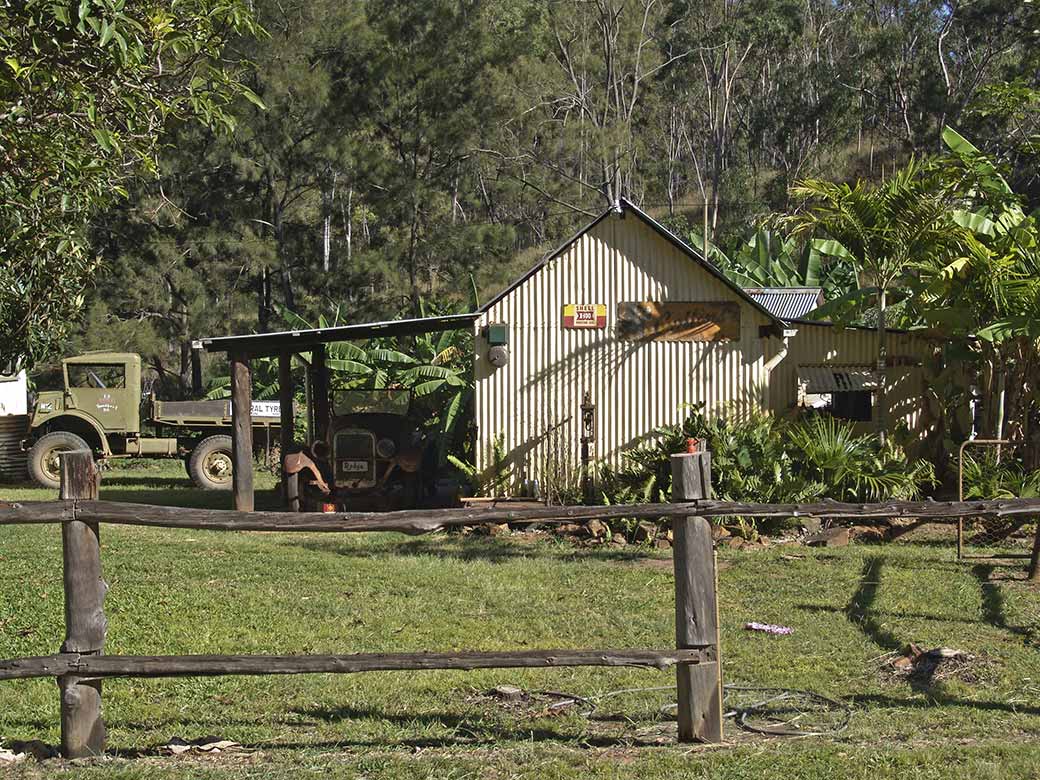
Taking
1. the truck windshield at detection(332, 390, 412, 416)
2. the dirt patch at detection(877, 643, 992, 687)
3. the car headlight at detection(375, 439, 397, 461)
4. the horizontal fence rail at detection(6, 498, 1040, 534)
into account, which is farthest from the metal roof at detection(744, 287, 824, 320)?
the horizontal fence rail at detection(6, 498, 1040, 534)

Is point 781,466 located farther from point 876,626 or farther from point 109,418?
point 109,418

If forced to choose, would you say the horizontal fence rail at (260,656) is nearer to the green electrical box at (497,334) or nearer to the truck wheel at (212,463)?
the green electrical box at (497,334)

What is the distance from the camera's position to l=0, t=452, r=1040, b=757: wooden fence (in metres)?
6.04

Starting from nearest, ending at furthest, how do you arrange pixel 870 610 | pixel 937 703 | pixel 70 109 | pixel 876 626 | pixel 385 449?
pixel 937 703
pixel 70 109
pixel 876 626
pixel 870 610
pixel 385 449

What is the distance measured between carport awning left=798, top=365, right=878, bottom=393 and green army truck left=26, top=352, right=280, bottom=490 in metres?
10.8

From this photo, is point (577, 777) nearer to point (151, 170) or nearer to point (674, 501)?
point (674, 501)

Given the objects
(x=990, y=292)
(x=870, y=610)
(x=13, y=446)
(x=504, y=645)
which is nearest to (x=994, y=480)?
(x=990, y=292)

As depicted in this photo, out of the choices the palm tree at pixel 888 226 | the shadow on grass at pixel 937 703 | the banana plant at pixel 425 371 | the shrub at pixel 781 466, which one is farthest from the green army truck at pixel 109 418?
the shadow on grass at pixel 937 703

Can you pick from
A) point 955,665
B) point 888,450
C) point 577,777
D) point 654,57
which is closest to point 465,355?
point 888,450

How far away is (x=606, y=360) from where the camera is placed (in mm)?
15844

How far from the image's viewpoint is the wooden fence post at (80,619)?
604 centimetres

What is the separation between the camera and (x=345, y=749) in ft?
20.6

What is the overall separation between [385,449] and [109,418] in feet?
27.0

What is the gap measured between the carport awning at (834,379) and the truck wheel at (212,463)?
1045 centimetres
